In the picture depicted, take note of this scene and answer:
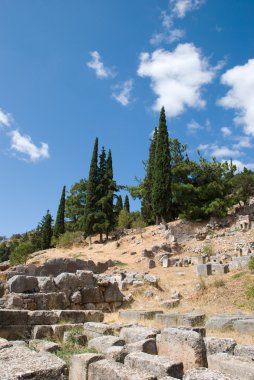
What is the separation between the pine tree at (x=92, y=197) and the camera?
41344 mm

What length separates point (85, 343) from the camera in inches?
289

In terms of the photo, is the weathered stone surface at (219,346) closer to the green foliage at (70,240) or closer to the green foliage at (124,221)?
the green foliage at (70,240)

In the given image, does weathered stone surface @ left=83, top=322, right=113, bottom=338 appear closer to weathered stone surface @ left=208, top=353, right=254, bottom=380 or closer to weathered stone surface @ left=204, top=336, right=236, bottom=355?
weathered stone surface @ left=204, top=336, right=236, bottom=355

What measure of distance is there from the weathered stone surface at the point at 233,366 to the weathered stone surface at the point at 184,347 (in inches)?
11.2

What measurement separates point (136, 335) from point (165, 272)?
15.0 m

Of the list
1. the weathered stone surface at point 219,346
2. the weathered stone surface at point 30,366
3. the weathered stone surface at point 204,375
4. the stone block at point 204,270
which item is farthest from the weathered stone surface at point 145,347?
the stone block at point 204,270

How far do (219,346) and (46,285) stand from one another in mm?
7800

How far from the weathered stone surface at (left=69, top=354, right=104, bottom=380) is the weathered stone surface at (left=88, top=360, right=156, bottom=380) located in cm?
11

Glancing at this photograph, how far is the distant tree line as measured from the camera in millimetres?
35781

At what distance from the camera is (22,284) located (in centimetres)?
1164

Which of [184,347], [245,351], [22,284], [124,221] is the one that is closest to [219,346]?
[245,351]

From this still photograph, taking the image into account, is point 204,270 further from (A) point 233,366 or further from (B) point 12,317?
(A) point 233,366

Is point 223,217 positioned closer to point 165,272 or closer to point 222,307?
point 165,272

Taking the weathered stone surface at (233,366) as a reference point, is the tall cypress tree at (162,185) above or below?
above
